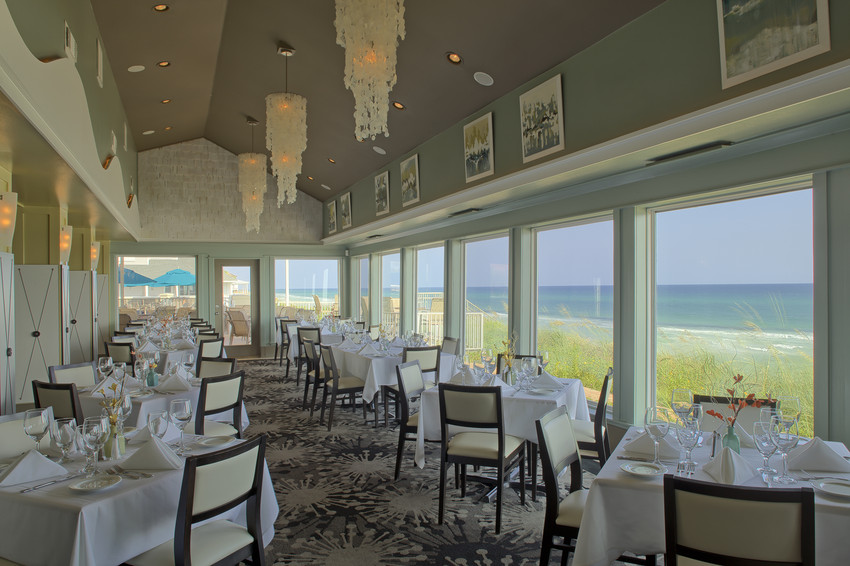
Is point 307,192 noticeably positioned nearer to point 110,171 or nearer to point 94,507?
point 110,171

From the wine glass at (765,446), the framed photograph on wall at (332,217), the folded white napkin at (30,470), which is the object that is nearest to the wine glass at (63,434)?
the folded white napkin at (30,470)

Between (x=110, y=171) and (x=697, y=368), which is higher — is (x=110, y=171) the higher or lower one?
the higher one

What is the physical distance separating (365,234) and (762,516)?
31.9ft

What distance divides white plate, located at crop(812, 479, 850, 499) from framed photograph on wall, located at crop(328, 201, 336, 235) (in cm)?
1174

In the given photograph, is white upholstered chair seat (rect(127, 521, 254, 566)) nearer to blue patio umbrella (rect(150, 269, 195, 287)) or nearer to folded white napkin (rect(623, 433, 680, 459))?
folded white napkin (rect(623, 433, 680, 459))

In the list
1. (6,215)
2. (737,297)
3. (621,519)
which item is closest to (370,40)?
(621,519)

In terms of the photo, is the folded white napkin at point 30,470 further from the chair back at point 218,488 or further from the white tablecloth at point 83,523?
the chair back at point 218,488

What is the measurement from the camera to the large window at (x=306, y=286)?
14.2 metres

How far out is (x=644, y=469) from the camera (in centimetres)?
242

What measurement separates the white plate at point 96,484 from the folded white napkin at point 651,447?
8.32 feet

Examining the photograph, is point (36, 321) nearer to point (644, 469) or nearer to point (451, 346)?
point (451, 346)

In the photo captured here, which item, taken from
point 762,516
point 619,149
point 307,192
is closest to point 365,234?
point 307,192

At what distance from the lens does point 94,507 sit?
6.76ft

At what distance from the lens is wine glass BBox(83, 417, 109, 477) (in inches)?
92.4
